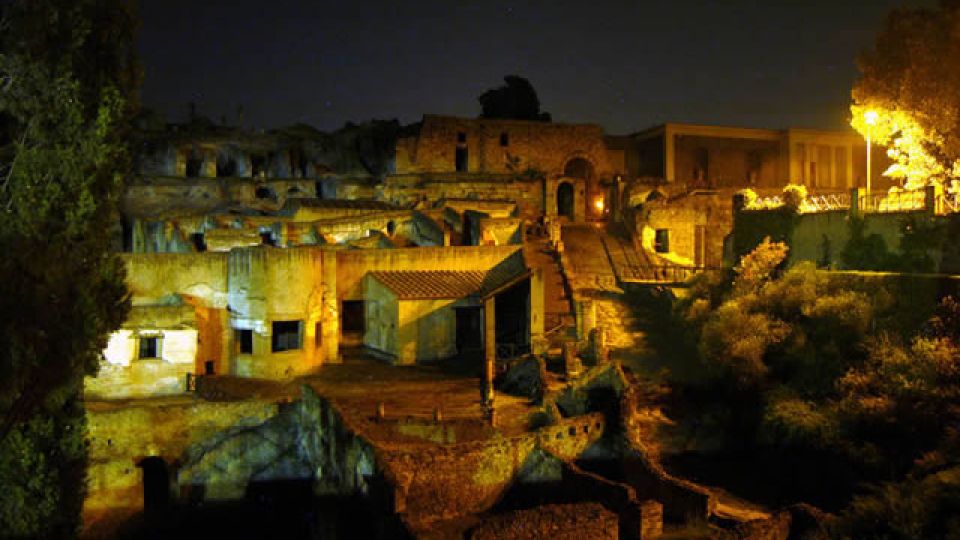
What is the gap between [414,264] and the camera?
2716 centimetres

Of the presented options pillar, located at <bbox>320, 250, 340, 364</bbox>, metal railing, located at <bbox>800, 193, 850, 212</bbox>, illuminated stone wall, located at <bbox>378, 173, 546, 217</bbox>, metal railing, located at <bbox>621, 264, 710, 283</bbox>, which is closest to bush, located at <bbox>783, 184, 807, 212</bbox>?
metal railing, located at <bbox>800, 193, 850, 212</bbox>

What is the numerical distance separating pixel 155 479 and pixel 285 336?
20.3ft

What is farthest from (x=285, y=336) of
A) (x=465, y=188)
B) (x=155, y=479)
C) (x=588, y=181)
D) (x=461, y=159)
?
(x=588, y=181)

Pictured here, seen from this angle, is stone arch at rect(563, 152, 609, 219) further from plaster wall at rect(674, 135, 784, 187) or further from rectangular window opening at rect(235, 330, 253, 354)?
rectangular window opening at rect(235, 330, 253, 354)

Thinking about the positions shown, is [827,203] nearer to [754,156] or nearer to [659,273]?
[659,273]

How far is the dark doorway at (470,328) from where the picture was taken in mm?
26344

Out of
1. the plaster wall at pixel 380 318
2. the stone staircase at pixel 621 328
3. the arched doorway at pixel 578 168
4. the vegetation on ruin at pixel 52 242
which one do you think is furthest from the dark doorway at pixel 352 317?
the arched doorway at pixel 578 168

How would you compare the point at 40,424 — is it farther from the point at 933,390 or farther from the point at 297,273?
the point at 933,390

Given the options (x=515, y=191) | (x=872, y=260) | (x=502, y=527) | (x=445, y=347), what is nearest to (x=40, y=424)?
(x=502, y=527)

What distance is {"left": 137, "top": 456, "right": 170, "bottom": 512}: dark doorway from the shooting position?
21.0 metres

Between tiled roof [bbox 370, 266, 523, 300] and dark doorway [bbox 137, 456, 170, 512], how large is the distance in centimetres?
847

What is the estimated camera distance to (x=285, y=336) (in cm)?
2586

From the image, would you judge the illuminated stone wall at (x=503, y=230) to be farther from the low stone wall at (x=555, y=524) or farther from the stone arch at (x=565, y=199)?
the low stone wall at (x=555, y=524)

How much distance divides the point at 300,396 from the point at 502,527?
33.5ft
